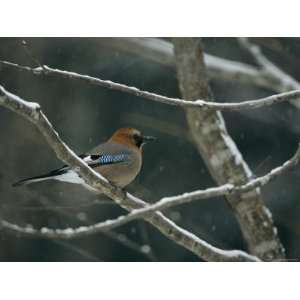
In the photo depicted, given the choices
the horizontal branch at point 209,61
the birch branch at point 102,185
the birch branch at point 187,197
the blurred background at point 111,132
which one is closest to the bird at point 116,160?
the blurred background at point 111,132

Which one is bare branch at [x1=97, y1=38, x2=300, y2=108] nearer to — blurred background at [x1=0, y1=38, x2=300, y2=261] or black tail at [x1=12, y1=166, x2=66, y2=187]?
blurred background at [x1=0, y1=38, x2=300, y2=261]

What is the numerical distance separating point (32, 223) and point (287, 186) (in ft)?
5.99

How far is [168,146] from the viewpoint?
479 cm

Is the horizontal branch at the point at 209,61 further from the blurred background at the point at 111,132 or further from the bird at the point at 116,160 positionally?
the bird at the point at 116,160

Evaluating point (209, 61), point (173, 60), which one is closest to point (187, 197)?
point (173, 60)

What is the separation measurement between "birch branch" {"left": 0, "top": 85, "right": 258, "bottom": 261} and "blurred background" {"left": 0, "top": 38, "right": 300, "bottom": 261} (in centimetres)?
44

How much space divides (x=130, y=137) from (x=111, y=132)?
172 mm

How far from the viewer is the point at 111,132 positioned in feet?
14.3

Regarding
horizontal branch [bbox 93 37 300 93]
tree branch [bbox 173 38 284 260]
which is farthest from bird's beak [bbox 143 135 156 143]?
horizontal branch [bbox 93 37 300 93]

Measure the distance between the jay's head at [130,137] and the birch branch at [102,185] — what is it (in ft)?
2.22

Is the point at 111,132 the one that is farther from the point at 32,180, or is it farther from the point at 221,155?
the point at 221,155

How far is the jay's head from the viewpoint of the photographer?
4.21m

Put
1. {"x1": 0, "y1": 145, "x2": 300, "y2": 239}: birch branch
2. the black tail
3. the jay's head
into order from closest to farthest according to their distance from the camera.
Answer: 1. {"x1": 0, "y1": 145, "x2": 300, "y2": 239}: birch branch
2. the black tail
3. the jay's head
